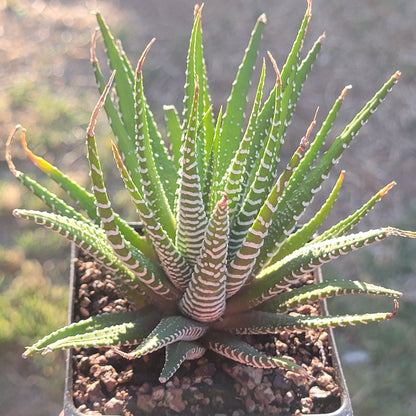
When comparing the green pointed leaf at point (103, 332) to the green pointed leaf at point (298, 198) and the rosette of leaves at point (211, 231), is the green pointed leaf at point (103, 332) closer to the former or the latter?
the rosette of leaves at point (211, 231)

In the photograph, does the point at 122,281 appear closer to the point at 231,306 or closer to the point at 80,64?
the point at 231,306

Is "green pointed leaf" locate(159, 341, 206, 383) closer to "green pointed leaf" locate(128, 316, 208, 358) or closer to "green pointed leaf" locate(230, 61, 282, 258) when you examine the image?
"green pointed leaf" locate(128, 316, 208, 358)

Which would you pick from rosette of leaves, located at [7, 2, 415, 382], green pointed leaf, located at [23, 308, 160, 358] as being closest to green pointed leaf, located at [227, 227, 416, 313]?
rosette of leaves, located at [7, 2, 415, 382]

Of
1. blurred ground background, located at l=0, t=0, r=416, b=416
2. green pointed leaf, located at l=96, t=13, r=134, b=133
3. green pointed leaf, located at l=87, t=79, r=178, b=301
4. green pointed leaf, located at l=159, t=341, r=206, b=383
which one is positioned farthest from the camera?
blurred ground background, located at l=0, t=0, r=416, b=416

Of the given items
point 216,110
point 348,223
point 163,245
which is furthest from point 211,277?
point 216,110

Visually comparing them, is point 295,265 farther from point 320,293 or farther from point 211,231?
point 211,231

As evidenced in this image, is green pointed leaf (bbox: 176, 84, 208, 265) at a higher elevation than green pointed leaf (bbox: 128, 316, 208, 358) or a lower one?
higher

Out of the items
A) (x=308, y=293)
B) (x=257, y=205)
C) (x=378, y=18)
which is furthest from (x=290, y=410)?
(x=378, y=18)

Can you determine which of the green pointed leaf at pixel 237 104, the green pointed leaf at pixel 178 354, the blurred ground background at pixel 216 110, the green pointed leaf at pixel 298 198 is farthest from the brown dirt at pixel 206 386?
the blurred ground background at pixel 216 110
